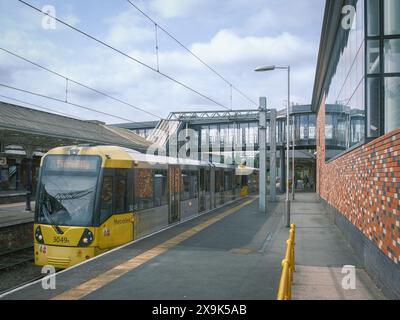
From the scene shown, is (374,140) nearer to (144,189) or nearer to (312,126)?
(144,189)

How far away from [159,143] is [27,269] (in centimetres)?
2645

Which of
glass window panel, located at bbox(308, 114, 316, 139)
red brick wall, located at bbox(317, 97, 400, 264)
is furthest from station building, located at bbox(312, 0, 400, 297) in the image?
glass window panel, located at bbox(308, 114, 316, 139)

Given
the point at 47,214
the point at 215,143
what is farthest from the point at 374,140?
the point at 215,143

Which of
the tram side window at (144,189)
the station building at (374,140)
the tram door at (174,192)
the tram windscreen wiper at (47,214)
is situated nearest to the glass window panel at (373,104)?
the station building at (374,140)

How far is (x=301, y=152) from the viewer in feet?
169

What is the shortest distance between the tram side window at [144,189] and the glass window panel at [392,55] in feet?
23.4

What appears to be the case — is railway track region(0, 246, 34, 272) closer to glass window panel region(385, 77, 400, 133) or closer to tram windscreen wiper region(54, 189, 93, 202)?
tram windscreen wiper region(54, 189, 93, 202)

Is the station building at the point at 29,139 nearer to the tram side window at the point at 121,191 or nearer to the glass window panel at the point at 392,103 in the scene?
the tram side window at the point at 121,191

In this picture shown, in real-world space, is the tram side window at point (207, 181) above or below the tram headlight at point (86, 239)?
above

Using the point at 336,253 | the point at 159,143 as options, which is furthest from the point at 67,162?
the point at 159,143

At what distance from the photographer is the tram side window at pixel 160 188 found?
14.0m

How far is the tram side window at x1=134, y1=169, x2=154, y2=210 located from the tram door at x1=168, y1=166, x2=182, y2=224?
2.22m

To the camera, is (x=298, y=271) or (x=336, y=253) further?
(x=336, y=253)
